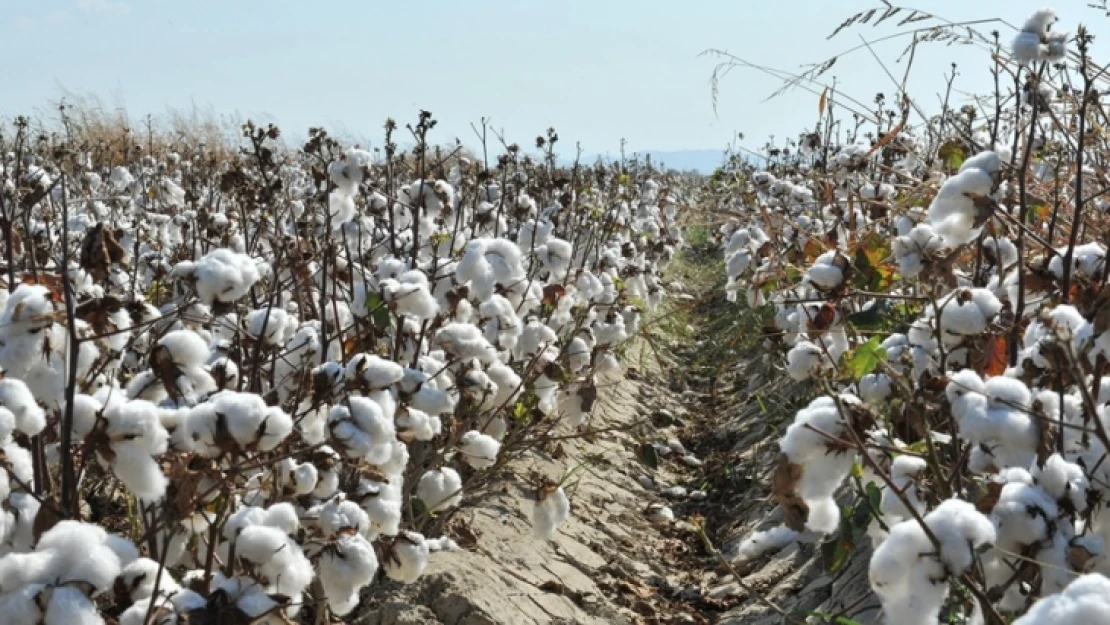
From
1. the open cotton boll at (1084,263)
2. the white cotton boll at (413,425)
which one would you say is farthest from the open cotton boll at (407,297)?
the open cotton boll at (1084,263)

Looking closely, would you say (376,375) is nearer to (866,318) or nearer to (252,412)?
(252,412)

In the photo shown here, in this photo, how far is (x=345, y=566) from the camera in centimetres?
219

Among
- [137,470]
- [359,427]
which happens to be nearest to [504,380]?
[359,427]

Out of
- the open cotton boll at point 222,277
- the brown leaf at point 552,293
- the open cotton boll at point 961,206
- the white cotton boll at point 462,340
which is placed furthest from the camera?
the brown leaf at point 552,293

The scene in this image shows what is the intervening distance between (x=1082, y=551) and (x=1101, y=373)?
66 cm

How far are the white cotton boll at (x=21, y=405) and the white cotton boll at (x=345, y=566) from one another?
0.61 meters

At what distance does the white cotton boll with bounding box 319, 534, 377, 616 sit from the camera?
2193 millimetres

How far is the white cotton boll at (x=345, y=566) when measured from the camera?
7.20 feet

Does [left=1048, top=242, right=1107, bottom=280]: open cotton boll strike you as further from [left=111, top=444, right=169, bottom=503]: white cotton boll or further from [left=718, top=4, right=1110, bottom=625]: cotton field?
[left=111, top=444, right=169, bottom=503]: white cotton boll

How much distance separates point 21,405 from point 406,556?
108 cm

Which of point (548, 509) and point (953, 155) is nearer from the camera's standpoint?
point (953, 155)

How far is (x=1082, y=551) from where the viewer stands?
63.9 inches

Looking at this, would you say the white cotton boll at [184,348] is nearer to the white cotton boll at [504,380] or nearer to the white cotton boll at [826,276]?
the white cotton boll at [826,276]

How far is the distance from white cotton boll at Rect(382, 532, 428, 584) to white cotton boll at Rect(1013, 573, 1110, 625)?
5.66 feet
